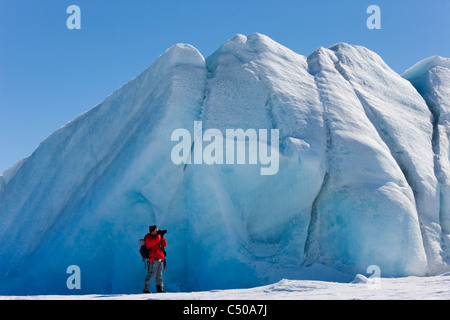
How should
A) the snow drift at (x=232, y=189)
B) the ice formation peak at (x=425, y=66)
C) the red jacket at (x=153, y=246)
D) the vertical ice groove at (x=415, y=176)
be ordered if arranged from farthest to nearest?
the ice formation peak at (x=425, y=66), the vertical ice groove at (x=415, y=176), the snow drift at (x=232, y=189), the red jacket at (x=153, y=246)

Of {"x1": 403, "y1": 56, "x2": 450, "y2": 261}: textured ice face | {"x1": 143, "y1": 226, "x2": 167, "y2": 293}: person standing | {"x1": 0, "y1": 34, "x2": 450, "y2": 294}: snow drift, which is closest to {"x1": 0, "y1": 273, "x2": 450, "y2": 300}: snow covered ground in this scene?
{"x1": 143, "y1": 226, "x2": 167, "y2": 293}: person standing

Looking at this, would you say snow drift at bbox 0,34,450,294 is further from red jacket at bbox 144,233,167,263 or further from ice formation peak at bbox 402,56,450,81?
ice formation peak at bbox 402,56,450,81

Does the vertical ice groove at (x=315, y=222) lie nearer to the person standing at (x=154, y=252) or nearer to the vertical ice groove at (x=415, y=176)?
the vertical ice groove at (x=415, y=176)

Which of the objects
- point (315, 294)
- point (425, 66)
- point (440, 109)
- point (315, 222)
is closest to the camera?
point (315, 294)

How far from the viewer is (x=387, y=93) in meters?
11.7

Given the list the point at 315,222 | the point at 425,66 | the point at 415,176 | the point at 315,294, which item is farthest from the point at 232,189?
the point at 425,66

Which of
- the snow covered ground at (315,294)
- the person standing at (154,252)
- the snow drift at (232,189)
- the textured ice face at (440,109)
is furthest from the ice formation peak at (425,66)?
the person standing at (154,252)

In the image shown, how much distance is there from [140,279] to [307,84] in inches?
213

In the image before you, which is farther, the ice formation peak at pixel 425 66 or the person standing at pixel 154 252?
the ice formation peak at pixel 425 66

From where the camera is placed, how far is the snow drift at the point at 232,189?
879 centimetres

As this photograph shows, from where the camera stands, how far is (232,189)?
30.1 feet

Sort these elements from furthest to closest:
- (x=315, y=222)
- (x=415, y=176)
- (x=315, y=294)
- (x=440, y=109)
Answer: (x=440, y=109) → (x=415, y=176) → (x=315, y=222) → (x=315, y=294)

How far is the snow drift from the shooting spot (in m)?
8.79

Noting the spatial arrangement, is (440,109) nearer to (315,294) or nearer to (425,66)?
(425,66)
